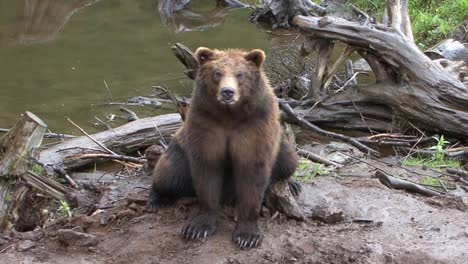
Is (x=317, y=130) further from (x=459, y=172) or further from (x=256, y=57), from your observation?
(x=256, y=57)

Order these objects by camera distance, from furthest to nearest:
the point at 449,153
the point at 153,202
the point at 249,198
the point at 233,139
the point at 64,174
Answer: the point at 449,153, the point at 64,174, the point at 153,202, the point at 249,198, the point at 233,139

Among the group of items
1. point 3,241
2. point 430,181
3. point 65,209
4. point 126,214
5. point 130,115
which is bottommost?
point 130,115

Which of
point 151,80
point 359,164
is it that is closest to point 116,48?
point 151,80

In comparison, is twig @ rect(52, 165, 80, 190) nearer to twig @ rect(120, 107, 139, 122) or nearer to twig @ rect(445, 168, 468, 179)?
twig @ rect(120, 107, 139, 122)

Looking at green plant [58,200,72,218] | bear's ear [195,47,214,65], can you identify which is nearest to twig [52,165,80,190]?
green plant [58,200,72,218]

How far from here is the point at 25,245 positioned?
5.05m

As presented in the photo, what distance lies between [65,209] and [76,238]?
2.48ft

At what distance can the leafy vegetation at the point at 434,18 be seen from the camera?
13594mm

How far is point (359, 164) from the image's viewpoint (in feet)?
23.6

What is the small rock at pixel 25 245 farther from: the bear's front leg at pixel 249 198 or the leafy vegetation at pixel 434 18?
the leafy vegetation at pixel 434 18

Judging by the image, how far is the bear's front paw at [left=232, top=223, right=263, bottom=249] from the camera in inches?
192

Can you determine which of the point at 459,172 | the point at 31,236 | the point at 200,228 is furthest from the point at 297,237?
the point at 459,172

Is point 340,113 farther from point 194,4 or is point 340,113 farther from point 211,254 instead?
point 194,4

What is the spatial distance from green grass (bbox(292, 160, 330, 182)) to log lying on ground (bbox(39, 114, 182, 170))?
2114mm
